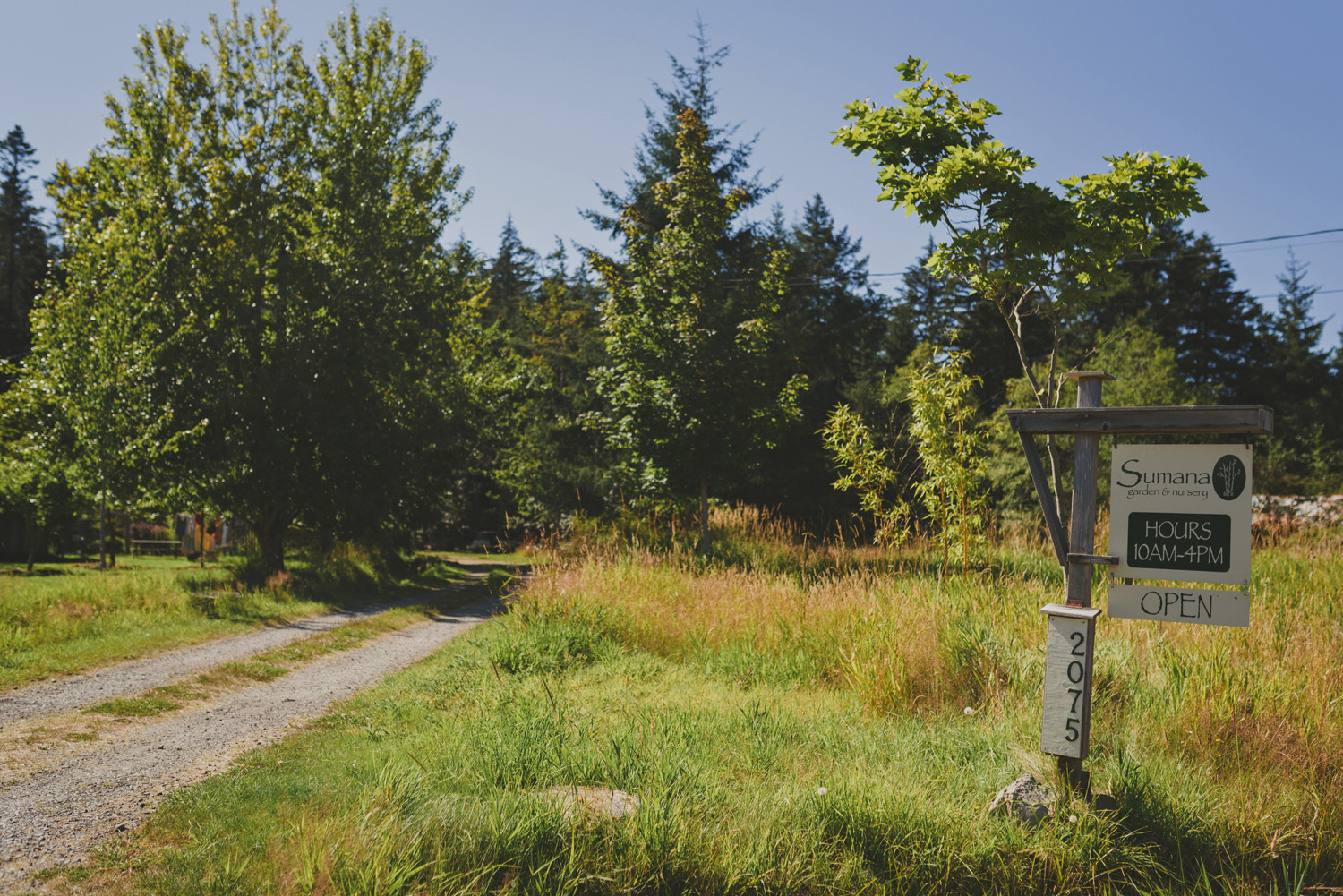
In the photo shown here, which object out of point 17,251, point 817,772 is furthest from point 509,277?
point 817,772

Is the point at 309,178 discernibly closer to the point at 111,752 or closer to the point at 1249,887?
the point at 111,752

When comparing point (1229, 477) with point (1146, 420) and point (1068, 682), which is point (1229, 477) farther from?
point (1068, 682)

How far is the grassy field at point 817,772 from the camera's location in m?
3.16

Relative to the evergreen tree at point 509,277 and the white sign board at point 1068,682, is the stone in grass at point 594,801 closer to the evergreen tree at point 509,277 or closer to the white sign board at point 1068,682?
the white sign board at point 1068,682

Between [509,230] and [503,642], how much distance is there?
165ft

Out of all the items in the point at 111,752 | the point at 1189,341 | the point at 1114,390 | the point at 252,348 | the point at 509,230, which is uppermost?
the point at 509,230

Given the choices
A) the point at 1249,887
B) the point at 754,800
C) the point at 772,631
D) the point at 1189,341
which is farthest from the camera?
the point at 1189,341

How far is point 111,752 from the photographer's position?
5.05m

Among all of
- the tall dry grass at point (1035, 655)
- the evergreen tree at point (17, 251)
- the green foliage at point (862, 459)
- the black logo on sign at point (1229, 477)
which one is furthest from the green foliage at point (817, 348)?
the evergreen tree at point (17, 251)

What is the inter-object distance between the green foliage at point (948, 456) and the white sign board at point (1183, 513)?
4882 millimetres

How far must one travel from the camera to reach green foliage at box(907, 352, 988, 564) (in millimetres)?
8688

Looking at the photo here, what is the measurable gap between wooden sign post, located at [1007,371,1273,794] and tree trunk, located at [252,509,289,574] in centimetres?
1490

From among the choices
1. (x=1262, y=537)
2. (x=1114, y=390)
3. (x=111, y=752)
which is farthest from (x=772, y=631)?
(x=1114, y=390)

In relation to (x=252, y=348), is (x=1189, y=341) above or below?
above
